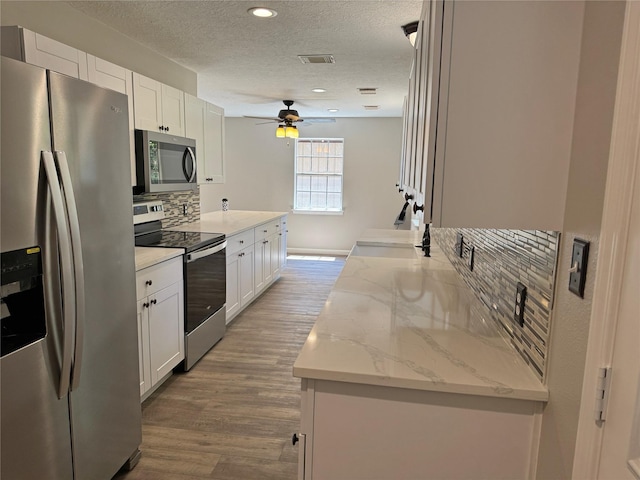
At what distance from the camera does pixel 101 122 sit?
68.6 inches

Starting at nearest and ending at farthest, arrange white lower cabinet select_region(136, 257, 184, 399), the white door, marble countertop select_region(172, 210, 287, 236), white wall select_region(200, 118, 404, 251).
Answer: the white door
white lower cabinet select_region(136, 257, 184, 399)
marble countertop select_region(172, 210, 287, 236)
white wall select_region(200, 118, 404, 251)

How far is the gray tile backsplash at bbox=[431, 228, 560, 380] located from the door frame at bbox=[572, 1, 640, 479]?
24 centimetres

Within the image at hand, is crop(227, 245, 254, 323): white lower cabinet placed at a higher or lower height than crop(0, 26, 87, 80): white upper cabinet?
lower

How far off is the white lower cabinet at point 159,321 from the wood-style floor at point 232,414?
0.67 ft

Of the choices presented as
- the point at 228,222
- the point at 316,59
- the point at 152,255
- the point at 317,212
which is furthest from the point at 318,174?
the point at 152,255

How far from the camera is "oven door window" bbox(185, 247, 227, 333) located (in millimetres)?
3029

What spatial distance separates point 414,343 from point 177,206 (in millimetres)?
3158

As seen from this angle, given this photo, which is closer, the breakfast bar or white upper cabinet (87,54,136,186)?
the breakfast bar

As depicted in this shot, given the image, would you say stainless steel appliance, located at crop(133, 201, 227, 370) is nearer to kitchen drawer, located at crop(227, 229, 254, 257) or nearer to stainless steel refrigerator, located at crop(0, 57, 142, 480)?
kitchen drawer, located at crop(227, 229, 254, 257)

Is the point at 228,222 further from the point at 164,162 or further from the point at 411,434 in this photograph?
the point at 411,434

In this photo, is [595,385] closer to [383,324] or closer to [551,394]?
[551,394]

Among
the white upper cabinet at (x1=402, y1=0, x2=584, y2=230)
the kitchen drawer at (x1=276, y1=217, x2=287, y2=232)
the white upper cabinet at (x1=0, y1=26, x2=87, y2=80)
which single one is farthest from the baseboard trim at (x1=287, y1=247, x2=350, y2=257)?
the white upper cabinet at (x1=402, y1=0, x2=584, y2=230)

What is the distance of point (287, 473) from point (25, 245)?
1556 mm

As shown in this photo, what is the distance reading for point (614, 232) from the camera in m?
0.79
